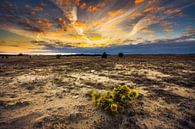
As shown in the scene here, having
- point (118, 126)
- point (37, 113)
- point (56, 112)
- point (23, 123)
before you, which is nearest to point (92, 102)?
point (56, 112)

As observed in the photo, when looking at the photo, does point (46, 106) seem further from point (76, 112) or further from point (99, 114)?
point (99, 114)

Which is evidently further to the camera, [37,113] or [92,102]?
[92,102]

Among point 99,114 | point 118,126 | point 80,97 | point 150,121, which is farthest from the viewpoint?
point 80,97

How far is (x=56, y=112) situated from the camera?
3.24 metres

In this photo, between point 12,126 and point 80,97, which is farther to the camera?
point 80,97

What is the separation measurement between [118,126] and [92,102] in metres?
1.45

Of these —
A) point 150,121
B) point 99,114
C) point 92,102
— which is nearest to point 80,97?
point 92,102

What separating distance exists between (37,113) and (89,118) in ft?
5.00

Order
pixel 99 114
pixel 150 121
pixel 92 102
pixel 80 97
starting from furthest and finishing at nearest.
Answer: pixel 80 97 → pixel 92 102 → pixel 99 114 → pixel 150 121

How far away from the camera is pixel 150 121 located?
9.09 feet

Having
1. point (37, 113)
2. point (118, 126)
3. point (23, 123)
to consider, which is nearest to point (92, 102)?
point (118, 126)

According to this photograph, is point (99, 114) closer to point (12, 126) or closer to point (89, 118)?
Answer: point (89, 118)

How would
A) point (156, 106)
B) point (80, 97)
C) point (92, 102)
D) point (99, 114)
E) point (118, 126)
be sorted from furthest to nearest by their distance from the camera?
point (80, 97), point (92, 102), point (156, 106), point (99, 114), point (118, 126)

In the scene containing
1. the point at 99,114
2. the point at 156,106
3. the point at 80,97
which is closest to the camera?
the point at 99,114
